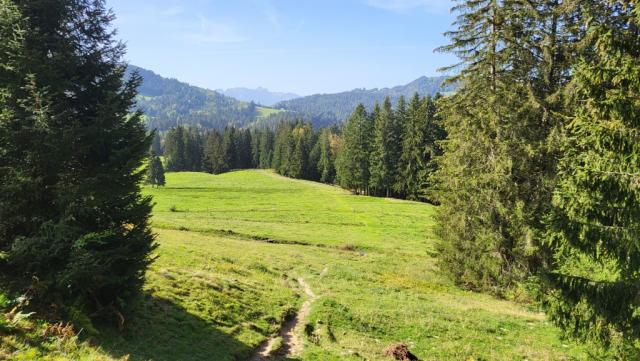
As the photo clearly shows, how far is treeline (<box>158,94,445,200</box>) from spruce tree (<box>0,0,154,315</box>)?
35.3m

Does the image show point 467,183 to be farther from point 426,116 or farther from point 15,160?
point 426,116

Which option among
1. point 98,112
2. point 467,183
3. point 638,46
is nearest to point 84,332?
point 98,112

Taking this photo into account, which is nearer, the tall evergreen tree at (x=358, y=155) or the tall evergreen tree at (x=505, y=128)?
the tall evergreen tree at (x=505, y=128)

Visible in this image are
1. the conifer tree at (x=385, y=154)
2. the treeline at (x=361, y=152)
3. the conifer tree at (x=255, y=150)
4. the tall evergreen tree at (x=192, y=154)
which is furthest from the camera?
the conifer tree at (x=255, y=150)

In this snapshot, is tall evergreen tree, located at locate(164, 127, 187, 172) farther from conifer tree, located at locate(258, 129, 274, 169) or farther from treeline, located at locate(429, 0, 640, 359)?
treeline, located at locate(429, 0, 640, 359)

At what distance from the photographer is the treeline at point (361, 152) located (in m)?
78.7

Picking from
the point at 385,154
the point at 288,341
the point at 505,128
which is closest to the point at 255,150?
the point at 385,154

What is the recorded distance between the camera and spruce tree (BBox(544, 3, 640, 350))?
34.7 feet

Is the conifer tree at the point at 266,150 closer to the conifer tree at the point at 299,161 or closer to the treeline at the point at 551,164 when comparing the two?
the conifer tree at the point at 299,161

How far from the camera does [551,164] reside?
2123 centimetres

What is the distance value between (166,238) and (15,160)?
2076 cm

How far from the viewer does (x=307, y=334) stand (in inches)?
673

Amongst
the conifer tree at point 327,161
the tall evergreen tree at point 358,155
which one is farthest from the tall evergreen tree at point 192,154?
the tall evergreen tree at point 358,155

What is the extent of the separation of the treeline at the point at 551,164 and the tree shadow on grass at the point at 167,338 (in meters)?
10.5
